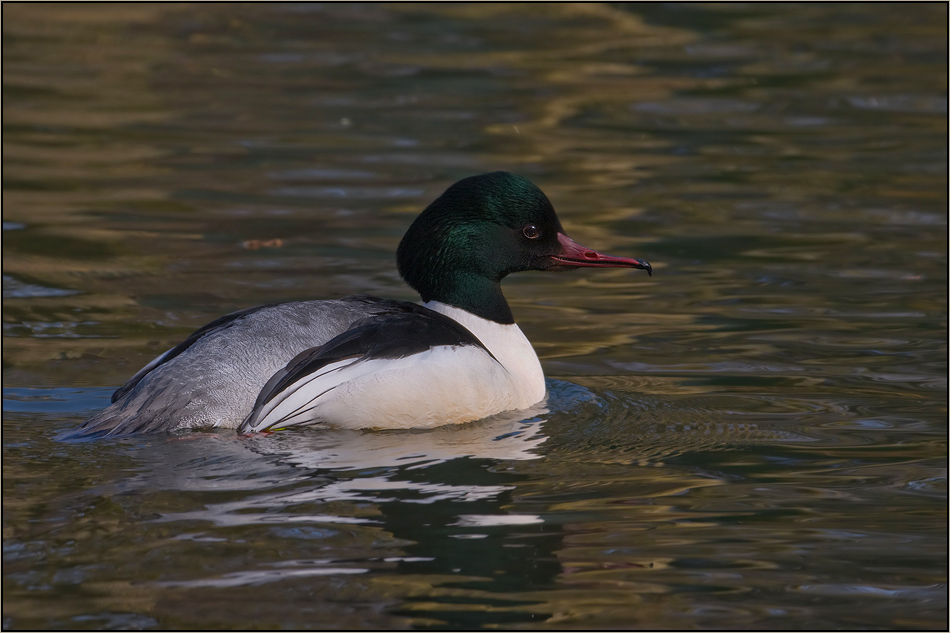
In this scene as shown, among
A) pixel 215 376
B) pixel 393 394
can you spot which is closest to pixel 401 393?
pixel 393 394

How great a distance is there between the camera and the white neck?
6453 millimetres

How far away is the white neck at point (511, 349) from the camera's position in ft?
21.2

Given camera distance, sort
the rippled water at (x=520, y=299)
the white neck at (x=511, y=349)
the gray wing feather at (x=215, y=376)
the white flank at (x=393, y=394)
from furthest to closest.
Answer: the white neck at (x=511, y=349) → the white flank at (x=393, y=394) → the gray wing feather at (x=215, y=376) → the rippled water at (x=520, y=299)

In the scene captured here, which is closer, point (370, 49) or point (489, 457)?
point (489, 457)

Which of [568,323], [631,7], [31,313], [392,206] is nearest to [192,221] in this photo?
[392,206]

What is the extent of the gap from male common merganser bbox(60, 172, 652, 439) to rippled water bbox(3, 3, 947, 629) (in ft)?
0.46

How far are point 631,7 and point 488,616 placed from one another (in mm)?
14514

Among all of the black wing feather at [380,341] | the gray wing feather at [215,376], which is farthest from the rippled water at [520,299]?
the black wing feather at [380,341]

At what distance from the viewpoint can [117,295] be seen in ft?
28.4

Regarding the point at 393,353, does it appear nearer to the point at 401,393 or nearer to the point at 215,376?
the point at 401,393

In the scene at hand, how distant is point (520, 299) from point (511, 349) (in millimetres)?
2364

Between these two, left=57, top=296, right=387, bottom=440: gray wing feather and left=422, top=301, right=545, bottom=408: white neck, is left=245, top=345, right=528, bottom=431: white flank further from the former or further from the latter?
left=422, top=301, right=545, bottom=408: white neck

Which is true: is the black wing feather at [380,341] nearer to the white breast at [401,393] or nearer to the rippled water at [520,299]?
the white breast at [401,393]

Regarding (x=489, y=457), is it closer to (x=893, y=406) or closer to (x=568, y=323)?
(x=893, y=406)
